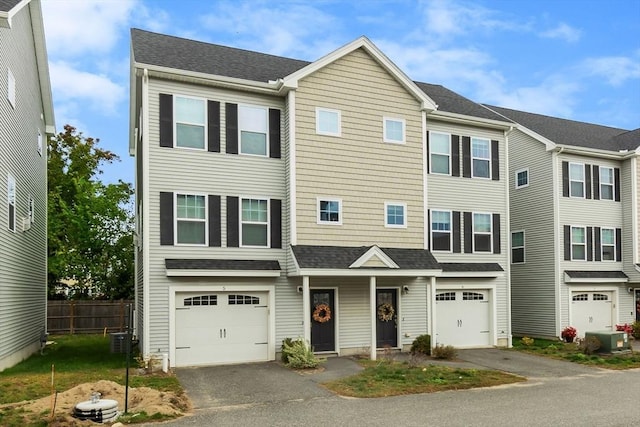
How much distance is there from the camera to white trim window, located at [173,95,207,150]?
51.5ft

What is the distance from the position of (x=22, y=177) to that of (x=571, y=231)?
20.2m

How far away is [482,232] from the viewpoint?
2019 cm

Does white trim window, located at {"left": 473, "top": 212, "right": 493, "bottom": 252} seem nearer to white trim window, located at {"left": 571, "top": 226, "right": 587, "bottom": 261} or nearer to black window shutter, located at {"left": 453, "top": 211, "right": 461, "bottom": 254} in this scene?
black window shutter, located at {"left": 453, "top": 211, "right": 461, "bottom": 254}

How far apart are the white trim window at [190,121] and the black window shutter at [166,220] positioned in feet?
5.22

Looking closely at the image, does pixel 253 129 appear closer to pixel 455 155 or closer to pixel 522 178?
pixel 455 155

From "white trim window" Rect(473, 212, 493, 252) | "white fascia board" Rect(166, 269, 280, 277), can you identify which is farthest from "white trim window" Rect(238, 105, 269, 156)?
"white trim window" Rect(473, 212, 493, 252)

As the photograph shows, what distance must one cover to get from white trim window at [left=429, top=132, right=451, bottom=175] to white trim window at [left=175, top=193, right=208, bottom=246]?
27.2 feet

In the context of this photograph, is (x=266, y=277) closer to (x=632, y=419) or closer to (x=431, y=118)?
(x=431, y=118)

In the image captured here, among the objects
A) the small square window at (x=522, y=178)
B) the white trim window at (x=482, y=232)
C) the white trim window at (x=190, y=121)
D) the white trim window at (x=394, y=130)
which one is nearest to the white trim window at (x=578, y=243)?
the small square window at (x=522, y=178)

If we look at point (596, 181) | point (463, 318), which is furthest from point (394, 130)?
point (596, 181)

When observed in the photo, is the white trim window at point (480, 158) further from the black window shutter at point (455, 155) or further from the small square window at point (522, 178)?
the small square window at point (522, 178)

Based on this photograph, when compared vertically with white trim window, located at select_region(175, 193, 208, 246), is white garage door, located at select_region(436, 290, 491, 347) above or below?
below

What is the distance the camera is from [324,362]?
1540 centimetres

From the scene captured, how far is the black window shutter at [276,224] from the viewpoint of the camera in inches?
652
